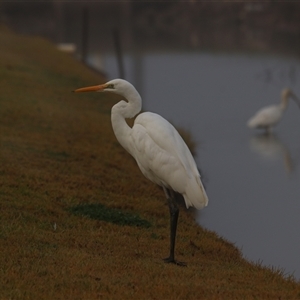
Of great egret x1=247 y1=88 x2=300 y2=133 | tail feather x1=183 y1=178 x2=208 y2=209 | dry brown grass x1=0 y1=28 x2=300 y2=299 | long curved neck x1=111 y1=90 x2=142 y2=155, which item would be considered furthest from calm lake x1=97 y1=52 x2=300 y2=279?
long curved neck x1=111 y1=90 x2=142 y2=155

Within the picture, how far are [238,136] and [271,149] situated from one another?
42.1 inches

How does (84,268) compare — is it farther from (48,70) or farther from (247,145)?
(48,70)

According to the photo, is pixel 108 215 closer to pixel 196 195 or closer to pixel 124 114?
pixel 124 114

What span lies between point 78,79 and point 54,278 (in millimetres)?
13424

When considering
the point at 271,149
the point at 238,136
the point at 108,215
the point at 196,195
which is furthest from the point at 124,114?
the point at 238,136

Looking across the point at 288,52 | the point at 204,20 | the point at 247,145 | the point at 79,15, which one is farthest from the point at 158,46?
the point at 247,145

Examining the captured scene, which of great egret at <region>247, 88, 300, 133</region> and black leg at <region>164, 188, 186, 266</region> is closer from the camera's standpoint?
black leg at <region>164, 188, 186, 266</region>

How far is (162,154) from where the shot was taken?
6.45 m

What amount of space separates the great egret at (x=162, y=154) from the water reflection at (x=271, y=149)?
7.28m

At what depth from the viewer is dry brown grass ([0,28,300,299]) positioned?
528 cm

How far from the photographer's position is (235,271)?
19.9ft

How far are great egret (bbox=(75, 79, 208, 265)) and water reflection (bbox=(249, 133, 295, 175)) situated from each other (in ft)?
23.9

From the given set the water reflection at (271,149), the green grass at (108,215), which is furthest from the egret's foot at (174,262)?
the water reflection at (271,149)

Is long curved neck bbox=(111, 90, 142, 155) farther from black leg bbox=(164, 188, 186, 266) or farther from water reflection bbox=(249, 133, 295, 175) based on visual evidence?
water reflection bbox=(249, 133, 295, 175)
